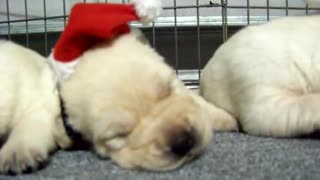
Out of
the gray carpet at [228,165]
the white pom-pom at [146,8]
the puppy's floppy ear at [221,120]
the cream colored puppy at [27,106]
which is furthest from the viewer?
the puppy's floppy ear at [221,120]

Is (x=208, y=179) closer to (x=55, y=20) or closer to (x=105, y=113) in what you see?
(x=105, y=113)

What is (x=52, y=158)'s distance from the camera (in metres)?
0.97

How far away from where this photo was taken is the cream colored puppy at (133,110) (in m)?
0.86

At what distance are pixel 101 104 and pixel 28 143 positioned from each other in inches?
5.0

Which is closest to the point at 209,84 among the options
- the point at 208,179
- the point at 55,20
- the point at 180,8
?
the point at 208,179

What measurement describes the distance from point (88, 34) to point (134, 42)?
8 centimetres

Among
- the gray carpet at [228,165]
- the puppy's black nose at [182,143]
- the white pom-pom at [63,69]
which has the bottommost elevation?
the gray carpet at [228,165]

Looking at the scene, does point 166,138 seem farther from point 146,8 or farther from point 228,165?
point 146,8

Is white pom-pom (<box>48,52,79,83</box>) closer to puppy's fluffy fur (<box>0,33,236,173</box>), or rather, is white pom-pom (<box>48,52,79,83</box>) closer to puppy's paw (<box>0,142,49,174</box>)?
puppy's fluffy fur (<box>0,33,236,173</box>)

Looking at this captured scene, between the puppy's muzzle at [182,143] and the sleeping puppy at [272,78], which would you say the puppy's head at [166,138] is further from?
the sleeping puppy at [272,78]

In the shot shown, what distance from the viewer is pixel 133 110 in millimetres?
886

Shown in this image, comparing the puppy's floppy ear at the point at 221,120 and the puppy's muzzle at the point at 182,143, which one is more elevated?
the puppy's muzzle at the point at 182,143

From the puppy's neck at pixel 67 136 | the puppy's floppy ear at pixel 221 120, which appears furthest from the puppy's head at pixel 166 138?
the puppy's floppy ear at pixel 221 120

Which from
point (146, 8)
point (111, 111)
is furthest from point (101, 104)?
point (146, 8)
